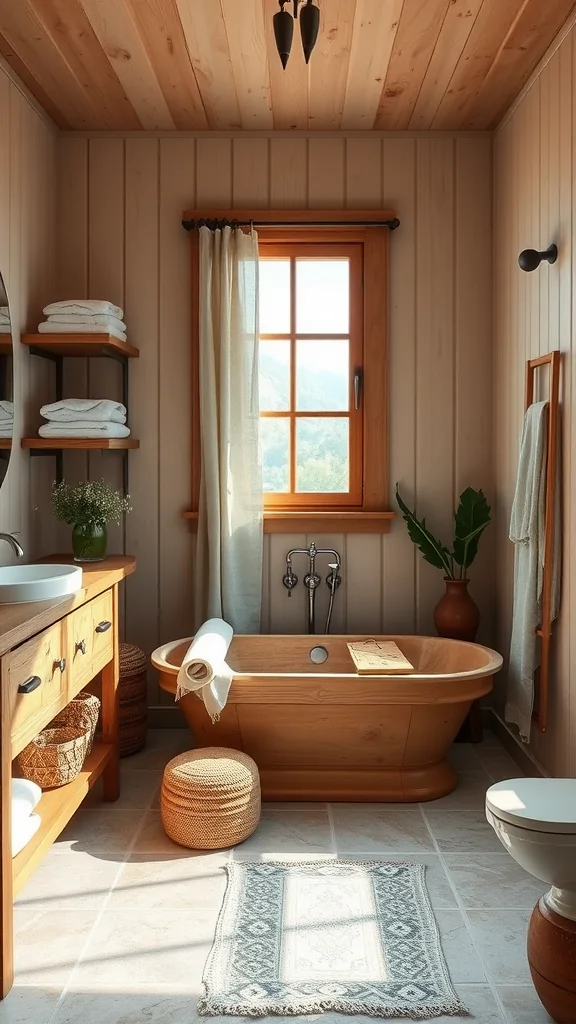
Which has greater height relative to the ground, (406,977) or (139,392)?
(139,392)

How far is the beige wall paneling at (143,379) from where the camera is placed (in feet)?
12.6

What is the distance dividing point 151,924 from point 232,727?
2.85 ft

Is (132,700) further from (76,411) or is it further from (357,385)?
(357,385)

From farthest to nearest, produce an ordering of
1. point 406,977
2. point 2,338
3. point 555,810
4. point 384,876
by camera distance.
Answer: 1. point 2,338
2. point 384,876
3. point 406,977
4. point 555,810

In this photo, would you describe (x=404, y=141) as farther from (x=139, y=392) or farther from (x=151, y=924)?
(x=151, y=924)

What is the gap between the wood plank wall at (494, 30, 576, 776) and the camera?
9.32ft

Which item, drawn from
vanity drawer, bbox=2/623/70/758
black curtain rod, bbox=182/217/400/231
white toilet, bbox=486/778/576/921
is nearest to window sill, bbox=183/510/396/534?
black curtain rod, bbox=182/217/400/231

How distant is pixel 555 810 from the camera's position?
1895 mm

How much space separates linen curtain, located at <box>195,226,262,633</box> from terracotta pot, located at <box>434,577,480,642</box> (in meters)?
0.81

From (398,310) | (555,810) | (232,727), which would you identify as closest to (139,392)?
(398,310)

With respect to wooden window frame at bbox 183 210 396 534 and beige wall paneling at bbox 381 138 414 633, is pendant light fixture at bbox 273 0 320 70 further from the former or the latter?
beige wall paneling at bbox 381 138 414 633

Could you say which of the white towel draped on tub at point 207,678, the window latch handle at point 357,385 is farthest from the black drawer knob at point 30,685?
the window latch handle at point 357,385

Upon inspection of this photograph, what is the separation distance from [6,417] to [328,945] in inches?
80.6

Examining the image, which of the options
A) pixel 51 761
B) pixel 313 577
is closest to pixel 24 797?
pixel 51 761
